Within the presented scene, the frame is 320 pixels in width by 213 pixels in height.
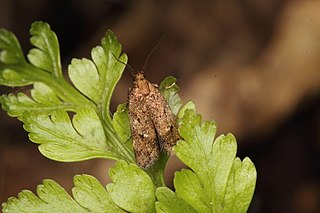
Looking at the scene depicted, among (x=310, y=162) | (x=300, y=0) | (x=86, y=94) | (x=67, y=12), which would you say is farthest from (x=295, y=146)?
(x=86, y=94)

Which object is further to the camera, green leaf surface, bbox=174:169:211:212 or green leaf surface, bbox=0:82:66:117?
green leaf surface, bbox=0:82:66:117

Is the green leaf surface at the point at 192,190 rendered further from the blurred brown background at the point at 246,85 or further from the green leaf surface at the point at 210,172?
the blurred brown background at the point at 246,85

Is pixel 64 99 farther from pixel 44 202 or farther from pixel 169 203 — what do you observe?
pixel 169 203

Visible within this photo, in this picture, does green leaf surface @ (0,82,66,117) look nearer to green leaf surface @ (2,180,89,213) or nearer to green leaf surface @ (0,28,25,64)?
green leaf surface @ (0,28,25,64)

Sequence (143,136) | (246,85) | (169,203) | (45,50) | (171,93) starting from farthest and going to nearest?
(246,85)
(45,50)
(171,93)
(143,136)
(169,203)

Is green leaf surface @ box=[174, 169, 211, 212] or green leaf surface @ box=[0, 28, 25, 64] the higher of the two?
green leaf surface @ box=[0, 28, 25, 64]

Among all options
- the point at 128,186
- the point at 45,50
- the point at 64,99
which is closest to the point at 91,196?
the point at 128,186

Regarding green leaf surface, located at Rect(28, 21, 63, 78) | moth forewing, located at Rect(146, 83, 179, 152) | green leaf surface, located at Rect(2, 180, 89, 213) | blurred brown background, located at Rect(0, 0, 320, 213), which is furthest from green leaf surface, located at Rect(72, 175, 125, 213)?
blurred brown background, located at Rect(0, 0, 320, 213)
